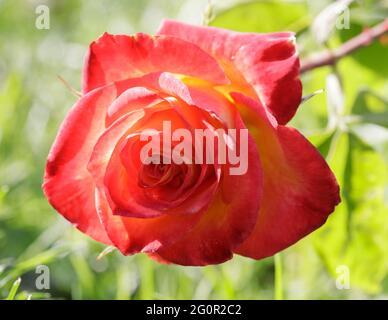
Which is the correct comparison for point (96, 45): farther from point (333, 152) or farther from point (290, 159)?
point (333, 152)

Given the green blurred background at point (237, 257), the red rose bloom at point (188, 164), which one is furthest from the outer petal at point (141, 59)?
the green blurred background at point (237, 257)

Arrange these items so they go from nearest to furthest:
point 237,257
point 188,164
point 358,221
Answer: point 188,164, point 358,221, point 237,257

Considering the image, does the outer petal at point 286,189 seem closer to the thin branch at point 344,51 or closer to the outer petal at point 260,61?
the outer petal at point 260,61

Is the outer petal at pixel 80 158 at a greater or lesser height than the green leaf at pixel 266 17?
lesser

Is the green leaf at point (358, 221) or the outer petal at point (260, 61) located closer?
the outer petal at point (260, 61)

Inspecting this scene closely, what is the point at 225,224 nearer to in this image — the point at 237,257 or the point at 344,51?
the point at 344,51

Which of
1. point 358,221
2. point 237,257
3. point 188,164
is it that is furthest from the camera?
point 237,257

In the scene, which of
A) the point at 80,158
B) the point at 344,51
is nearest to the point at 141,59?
the point at 80,158
